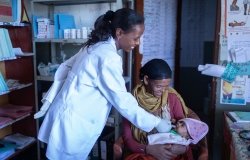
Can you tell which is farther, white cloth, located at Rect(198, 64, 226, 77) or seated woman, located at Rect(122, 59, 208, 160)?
white cloth, located at Rect(198, 64, 226, 77)

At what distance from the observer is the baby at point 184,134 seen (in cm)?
154

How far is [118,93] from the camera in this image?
1.36m

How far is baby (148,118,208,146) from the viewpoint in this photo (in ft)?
5.04

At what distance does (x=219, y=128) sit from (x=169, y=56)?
1.20 m

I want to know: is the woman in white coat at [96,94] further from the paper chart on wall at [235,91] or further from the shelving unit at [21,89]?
the shelving unit at [21,89]

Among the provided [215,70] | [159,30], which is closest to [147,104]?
[215,70]

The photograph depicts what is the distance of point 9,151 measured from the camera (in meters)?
2.32

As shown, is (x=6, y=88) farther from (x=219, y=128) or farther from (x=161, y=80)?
(x=219, y=128)

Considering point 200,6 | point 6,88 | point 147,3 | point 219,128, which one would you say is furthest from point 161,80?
point 200,6

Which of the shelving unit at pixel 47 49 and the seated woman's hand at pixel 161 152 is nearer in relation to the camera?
the seated woman's hand at pixel 161 152

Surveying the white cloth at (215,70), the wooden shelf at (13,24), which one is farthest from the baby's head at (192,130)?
the wooden shelf at (13,24)

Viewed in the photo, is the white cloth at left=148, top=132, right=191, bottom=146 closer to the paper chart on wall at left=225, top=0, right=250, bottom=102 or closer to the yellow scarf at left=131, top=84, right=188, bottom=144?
the yellow scarf at left=131, top=84, right=188, bottom=144

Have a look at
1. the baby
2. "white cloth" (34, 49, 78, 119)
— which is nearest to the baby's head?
the baby

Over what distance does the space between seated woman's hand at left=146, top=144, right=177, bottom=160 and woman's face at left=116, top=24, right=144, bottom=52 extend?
60cm
